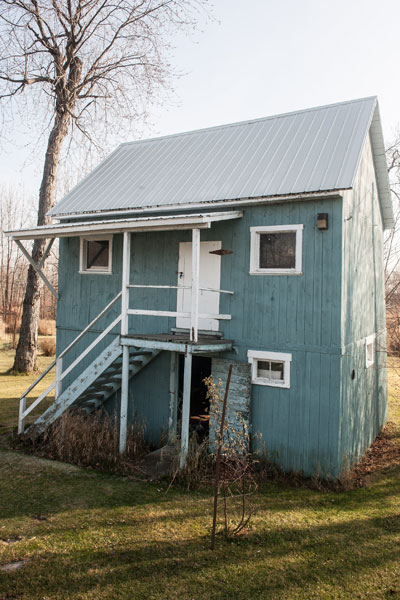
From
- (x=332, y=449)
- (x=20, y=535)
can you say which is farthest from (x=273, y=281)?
(x=20, y=535)

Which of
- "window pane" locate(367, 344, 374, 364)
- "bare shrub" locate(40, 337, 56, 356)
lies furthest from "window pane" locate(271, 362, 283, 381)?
"bare shrub" locate(40, 337, 56, 356)

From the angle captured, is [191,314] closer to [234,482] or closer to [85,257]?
[234,482]

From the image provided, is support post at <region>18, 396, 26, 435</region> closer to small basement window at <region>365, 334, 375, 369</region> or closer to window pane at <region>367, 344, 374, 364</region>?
small basement window at <region>365, 334, 375, 369</region>

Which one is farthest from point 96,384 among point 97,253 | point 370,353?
point 370,353

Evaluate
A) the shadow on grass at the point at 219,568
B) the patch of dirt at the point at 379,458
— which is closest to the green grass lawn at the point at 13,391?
the shadow on grass at the point at 219,568

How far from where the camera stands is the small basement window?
438 inches

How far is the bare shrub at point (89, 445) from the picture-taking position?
29.7ft

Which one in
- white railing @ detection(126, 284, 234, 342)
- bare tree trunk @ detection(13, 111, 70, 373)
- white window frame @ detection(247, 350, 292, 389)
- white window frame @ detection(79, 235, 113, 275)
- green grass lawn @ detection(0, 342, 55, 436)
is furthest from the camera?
bare tree trunk @ detection(13, 111, 70, 373)

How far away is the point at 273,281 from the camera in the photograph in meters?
9.12

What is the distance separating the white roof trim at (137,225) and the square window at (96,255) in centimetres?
132

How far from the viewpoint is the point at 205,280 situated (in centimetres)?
1000

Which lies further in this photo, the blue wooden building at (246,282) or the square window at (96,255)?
the square window at (96,255)

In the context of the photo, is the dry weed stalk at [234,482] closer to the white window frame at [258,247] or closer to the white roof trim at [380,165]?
the white window frame at [258,247]

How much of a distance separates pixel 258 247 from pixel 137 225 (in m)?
2.31
